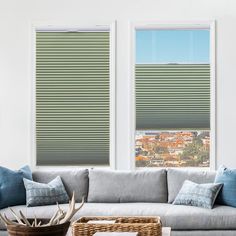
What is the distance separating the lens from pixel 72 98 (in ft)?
24.1

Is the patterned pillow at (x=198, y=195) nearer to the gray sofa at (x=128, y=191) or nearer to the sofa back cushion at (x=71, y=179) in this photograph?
the gray sofa at (x=128, y=191)

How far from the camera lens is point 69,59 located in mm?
7355

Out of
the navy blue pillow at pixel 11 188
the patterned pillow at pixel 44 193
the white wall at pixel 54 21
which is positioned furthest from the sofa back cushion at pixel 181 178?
the navy blue pillow at pixel 11 188

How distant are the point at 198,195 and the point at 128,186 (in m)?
0.84

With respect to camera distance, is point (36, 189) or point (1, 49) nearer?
point (36, 189)

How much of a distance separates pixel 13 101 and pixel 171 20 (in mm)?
2168

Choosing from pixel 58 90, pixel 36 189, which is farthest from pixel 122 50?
pixel 36 189

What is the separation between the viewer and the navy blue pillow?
20.6ft

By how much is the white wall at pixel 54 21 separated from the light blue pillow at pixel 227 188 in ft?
3.89

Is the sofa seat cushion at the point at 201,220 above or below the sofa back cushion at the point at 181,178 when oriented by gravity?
below

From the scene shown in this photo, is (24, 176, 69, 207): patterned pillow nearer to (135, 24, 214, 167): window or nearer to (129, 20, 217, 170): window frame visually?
(129, 20, 217, 170): window frame

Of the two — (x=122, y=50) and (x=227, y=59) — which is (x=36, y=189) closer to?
(x=122, y=50)

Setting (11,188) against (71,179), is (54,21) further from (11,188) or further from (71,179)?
(11,188)

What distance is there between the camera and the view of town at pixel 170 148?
723cm
